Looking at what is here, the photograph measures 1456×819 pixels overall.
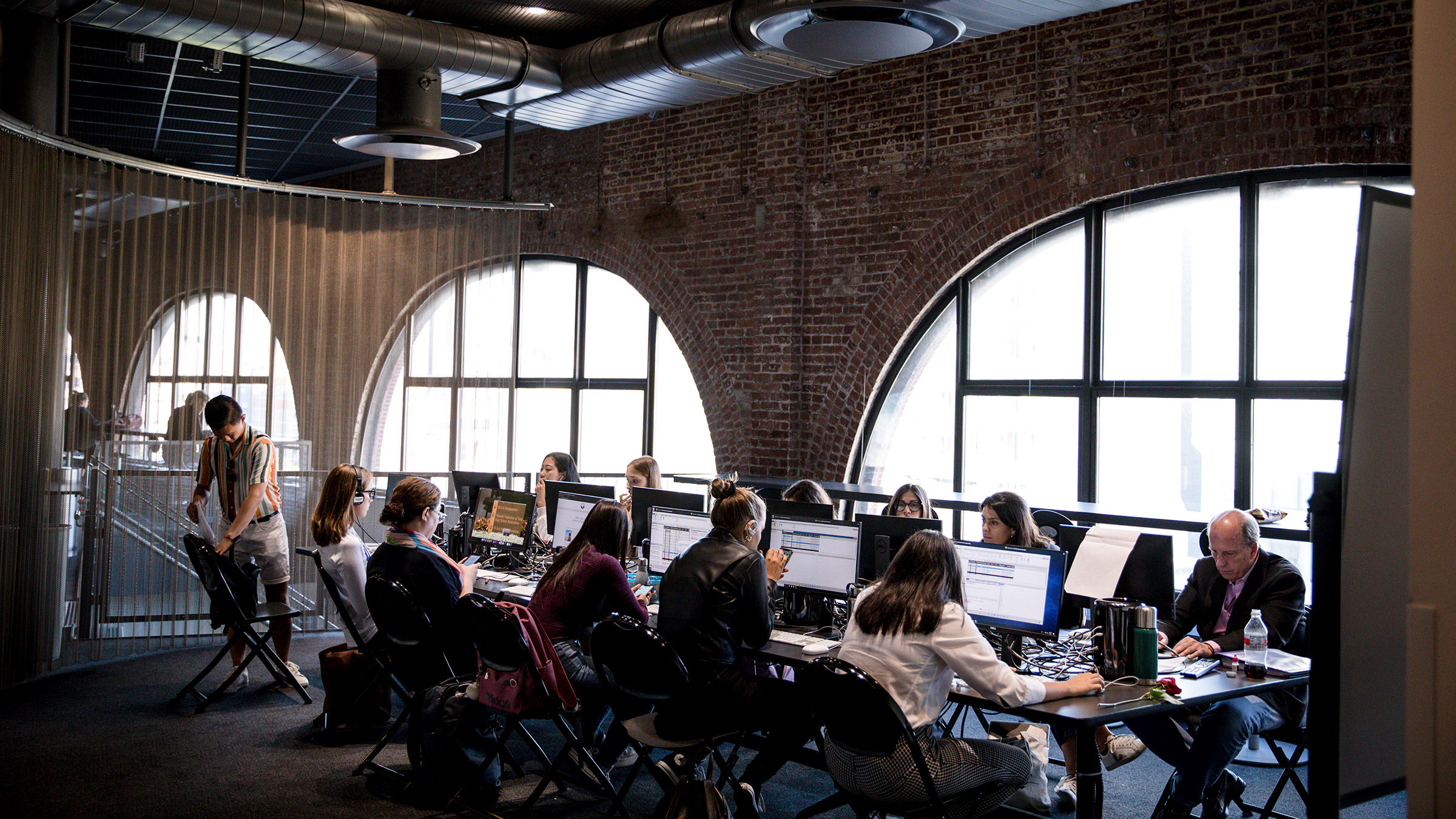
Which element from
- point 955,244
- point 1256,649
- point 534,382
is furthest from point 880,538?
point 534,382

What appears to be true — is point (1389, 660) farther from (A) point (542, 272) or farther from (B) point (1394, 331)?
(A) point (542, 272)

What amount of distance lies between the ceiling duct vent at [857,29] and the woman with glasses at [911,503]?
88.5 inches

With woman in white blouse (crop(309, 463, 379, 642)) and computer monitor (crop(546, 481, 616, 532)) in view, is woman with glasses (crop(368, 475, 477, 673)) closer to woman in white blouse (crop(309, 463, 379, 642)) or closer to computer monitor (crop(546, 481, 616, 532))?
woman in white blouse (crop(309, 463, 379, 642))

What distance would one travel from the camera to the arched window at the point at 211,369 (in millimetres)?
7348

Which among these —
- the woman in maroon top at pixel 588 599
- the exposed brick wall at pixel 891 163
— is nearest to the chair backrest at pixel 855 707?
the woman in maroon top at pixel 588 599

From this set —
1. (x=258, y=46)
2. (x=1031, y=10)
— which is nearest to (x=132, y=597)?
(x=258, y=46)

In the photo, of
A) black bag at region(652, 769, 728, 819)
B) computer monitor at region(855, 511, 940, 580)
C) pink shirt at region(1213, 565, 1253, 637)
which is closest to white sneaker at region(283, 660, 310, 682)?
black bag at region(652, 769, 728, 819)

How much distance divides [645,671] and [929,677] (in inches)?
39.8

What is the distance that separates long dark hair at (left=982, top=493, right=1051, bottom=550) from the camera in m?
4.87

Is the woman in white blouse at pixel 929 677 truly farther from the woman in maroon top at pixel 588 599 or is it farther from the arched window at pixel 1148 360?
the arched window at pixel 1148 360

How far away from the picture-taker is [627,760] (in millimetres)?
5207

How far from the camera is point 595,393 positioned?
1063cm

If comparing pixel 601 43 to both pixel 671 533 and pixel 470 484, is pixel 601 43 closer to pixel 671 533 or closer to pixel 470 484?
pixel 470 484

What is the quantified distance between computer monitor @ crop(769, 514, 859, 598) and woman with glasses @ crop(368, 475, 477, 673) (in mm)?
1463
